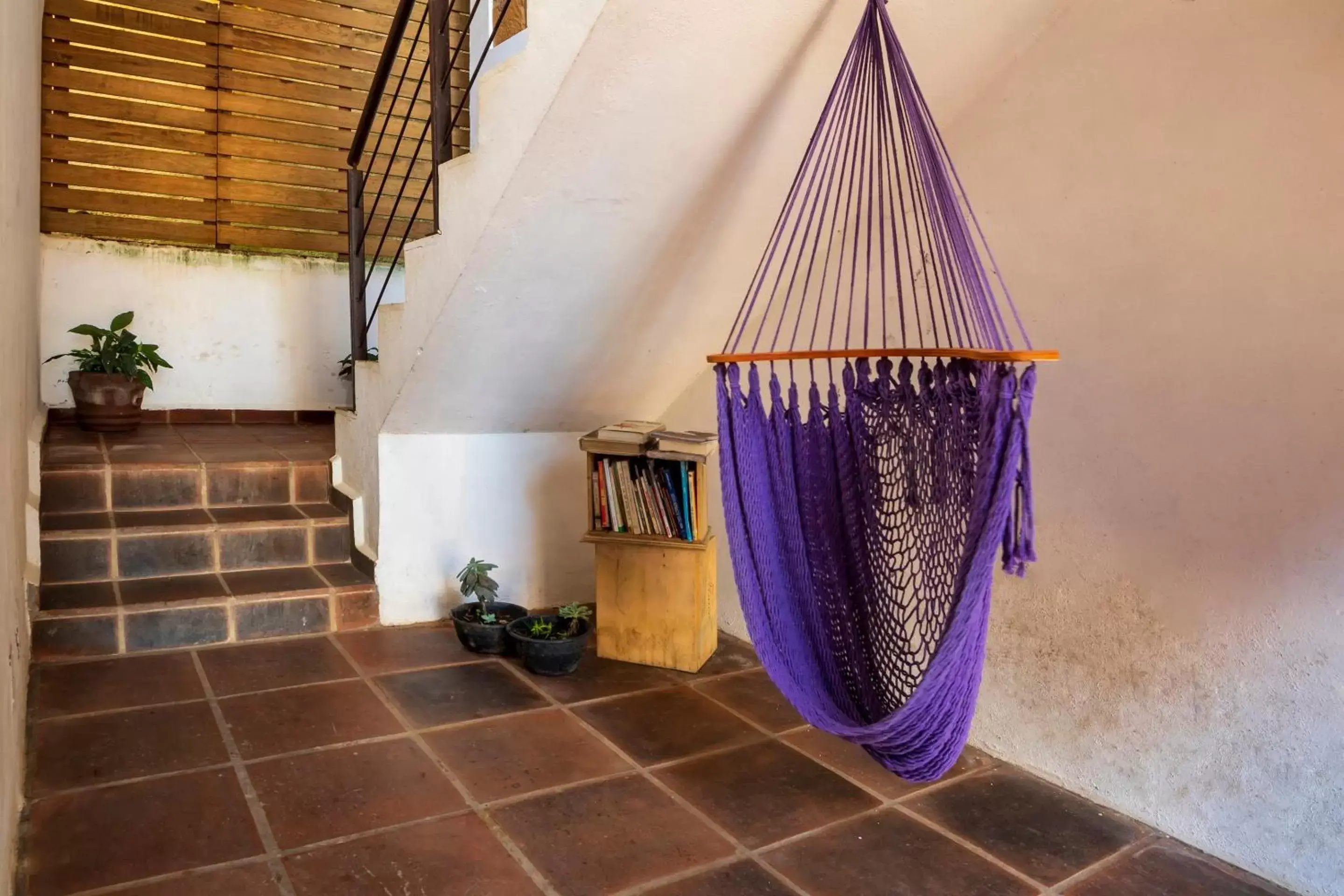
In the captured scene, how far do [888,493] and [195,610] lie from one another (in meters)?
2.08

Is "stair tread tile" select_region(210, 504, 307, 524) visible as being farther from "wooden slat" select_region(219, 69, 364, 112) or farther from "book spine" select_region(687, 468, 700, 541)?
"wooden slat" select_region(219, 69, 364, 112)

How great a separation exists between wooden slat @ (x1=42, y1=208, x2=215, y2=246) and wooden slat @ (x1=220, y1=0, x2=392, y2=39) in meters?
1.08

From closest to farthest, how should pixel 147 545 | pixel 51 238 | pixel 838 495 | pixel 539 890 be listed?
pixel 539 890, pixel 838 495, pixel 147 545, pixel 51 238

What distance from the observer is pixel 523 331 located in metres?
2.48

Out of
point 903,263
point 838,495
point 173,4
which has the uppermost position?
point 173,4

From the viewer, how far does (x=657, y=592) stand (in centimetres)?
259

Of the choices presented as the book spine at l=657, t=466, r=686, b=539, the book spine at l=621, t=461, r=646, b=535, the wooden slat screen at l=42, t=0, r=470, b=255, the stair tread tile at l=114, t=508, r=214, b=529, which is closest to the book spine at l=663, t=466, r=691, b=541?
the book spine at l=657, t=466, r=686, b=539

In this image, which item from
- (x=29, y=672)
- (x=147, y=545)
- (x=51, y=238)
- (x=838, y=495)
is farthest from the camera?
(x=51, y=238)

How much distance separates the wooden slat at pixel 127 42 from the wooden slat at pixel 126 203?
2.17 ft

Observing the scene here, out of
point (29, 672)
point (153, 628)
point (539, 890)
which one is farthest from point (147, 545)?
point (539, 890)

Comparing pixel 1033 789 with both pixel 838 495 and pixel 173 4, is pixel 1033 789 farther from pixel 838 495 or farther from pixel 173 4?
pixel 173 4

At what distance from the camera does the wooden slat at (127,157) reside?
12.6 feet

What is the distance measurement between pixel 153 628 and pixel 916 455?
7.28 ft

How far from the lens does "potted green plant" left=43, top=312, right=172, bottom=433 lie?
3443 mm
